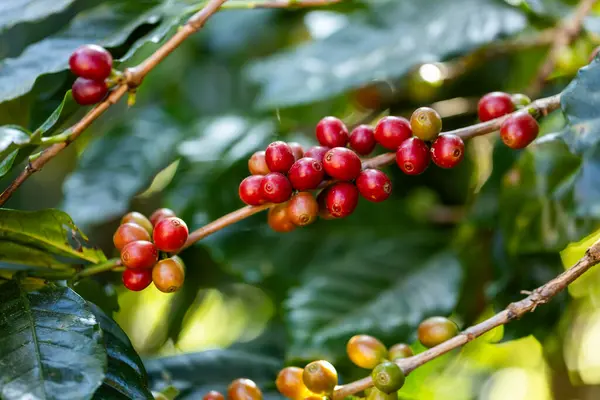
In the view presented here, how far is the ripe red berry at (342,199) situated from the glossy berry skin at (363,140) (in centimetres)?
8

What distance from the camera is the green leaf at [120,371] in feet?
2.24

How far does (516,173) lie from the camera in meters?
1.03

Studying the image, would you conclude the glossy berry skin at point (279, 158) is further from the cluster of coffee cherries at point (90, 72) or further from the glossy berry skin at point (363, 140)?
the cluster of coffee cherries at point (90, 72)

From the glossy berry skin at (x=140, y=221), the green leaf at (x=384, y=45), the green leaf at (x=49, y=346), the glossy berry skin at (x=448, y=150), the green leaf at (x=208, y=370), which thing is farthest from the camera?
the green leaf at (x=384, y=45)

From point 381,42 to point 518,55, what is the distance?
1.48 ft

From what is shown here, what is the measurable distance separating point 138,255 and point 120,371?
124mm

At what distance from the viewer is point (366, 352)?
0.77 metres

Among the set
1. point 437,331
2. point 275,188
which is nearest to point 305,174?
point 275,188

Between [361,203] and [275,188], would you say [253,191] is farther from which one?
[361,203]

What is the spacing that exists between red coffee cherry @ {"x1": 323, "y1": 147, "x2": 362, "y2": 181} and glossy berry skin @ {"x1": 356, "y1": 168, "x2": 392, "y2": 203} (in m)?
0.01

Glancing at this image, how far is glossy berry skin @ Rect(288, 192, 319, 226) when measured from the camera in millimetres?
715

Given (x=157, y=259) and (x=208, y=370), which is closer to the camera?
(x=157, y=259)

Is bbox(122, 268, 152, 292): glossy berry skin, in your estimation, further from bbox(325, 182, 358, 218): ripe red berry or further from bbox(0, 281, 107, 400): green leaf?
bbox(325, 182, 358, 218): ripe red berry

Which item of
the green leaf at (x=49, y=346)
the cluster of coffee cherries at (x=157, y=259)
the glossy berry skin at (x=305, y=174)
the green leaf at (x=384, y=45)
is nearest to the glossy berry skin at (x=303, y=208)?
the glossy berry skin at (x=305, y=174)
